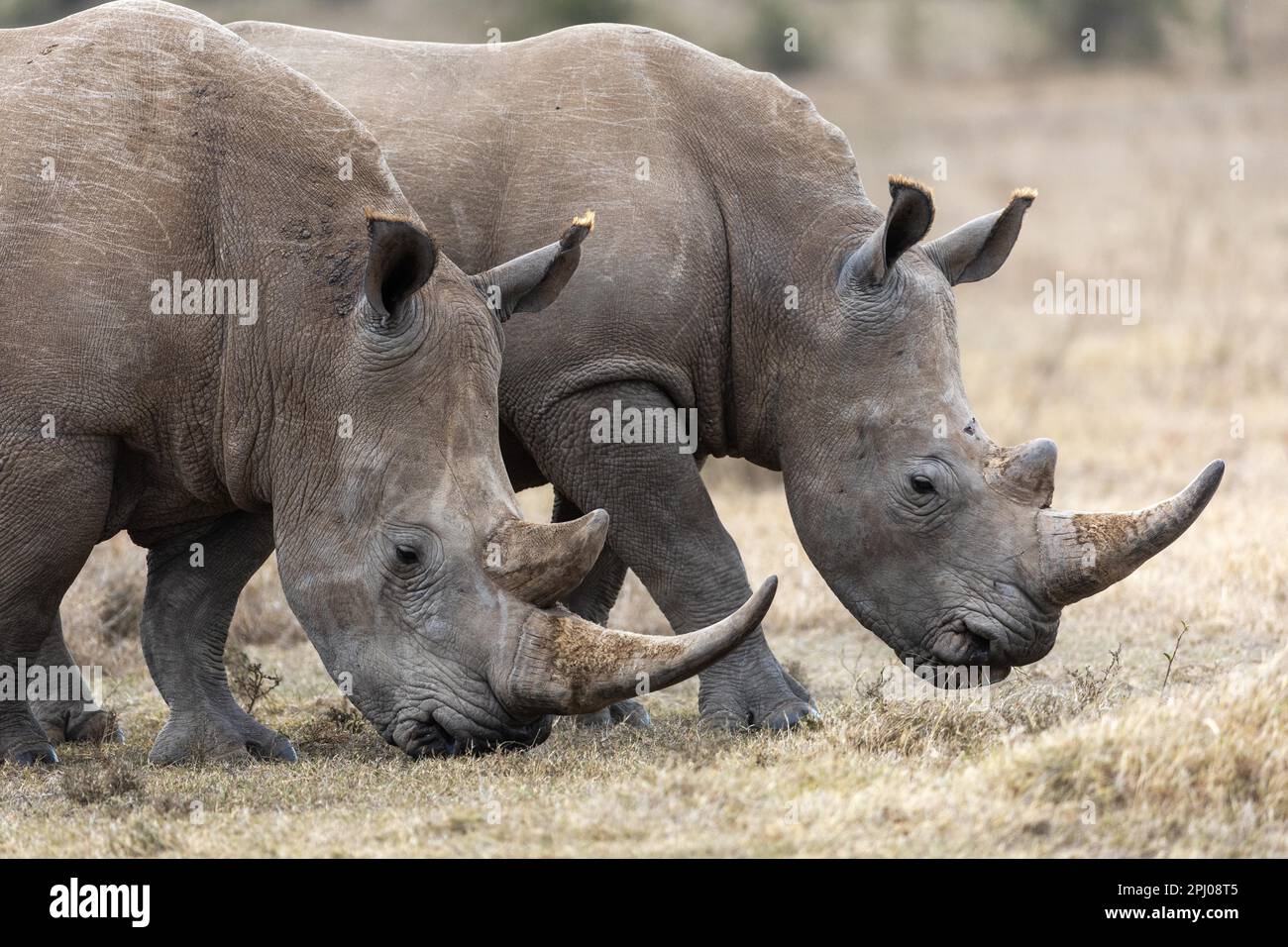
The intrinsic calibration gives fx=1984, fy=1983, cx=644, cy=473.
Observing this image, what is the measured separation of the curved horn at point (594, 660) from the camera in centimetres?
597

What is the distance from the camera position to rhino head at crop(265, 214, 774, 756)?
20.9 ft

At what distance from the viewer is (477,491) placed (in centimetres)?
657

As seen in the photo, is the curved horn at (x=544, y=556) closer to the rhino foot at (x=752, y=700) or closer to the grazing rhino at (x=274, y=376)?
the grazing rhino at (x=274, y=376)

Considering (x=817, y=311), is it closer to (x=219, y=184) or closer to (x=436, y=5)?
(x=219, y=184)

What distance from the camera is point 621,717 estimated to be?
8.45 metres

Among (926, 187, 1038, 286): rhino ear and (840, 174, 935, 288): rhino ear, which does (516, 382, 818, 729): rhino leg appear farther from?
(926, 187, 1038, 286): rhino ear

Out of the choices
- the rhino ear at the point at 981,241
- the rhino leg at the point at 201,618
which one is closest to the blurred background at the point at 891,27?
the rhino ear at the point at 981,241

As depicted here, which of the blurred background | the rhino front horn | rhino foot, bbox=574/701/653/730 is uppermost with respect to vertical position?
the blurred background

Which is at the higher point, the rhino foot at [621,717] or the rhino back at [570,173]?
the rhino back at [570,173]

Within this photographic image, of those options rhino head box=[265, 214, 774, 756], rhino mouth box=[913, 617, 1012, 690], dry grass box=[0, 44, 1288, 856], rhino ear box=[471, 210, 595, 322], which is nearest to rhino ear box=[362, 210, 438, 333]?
rhino head box=[265, 214, 774, 756]

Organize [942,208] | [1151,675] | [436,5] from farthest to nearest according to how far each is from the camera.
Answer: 1. [436,5]
2. [942,208]
3. [1151,675]

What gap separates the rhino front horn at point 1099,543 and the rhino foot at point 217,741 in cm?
295
